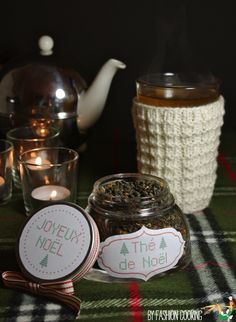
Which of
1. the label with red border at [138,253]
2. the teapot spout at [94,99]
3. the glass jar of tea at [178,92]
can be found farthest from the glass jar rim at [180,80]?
the label with red border at [138,253]

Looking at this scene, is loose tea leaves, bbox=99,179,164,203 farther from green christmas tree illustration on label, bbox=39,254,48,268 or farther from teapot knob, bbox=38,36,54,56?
teapot knob, bbox=38,36,54,56

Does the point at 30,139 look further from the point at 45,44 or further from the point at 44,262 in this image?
the point at 44,262

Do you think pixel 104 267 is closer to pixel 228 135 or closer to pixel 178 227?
pixel 178 227

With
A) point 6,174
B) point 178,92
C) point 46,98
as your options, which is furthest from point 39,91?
point 178,92

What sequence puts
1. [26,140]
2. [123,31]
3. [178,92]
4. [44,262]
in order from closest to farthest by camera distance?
[44,262], [178,92], [26,140], [123,31]

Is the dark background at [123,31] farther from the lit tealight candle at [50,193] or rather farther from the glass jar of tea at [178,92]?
the lit tealight candle at [50,193]

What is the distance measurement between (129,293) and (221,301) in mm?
97

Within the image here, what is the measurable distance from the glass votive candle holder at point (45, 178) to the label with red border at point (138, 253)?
193mm

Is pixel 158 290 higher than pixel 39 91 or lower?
lower

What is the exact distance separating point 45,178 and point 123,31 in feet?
1.45

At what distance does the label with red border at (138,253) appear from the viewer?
0.56m

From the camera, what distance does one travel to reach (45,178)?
0.76 metres

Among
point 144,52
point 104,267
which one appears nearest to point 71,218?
point 104,267

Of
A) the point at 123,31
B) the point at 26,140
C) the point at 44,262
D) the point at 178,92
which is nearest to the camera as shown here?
the point at 44,262
